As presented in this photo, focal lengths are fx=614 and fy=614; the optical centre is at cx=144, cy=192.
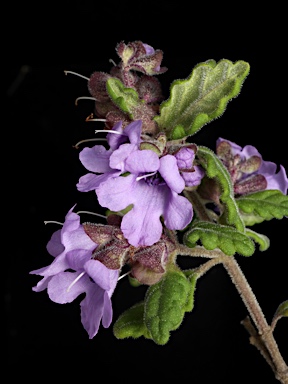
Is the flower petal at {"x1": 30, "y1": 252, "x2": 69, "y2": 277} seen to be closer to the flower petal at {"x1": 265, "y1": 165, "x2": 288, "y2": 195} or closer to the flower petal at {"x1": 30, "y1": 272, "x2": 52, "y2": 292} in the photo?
the flower petal at {"x1": 30, "y1": 272, "x2": 52, "y2": 292}

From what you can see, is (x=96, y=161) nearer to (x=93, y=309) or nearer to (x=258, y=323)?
(x=93, y=309)

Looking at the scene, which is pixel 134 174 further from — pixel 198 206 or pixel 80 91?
pixel 80 91

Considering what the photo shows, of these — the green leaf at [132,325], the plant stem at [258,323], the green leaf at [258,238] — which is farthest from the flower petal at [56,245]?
the green leaf at [258,238]

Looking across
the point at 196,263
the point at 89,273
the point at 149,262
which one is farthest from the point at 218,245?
the point at 196,263

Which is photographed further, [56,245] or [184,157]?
[56,245]

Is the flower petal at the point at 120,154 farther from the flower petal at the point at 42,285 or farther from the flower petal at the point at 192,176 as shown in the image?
the flower petal at the point at 42,285

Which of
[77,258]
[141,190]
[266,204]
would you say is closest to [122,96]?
[141,190]

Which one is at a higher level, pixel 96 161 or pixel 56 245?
pixel 96 161

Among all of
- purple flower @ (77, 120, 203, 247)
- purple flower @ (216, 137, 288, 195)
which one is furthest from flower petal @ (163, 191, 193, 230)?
purple flower @ (216, 137, 288, 195)
